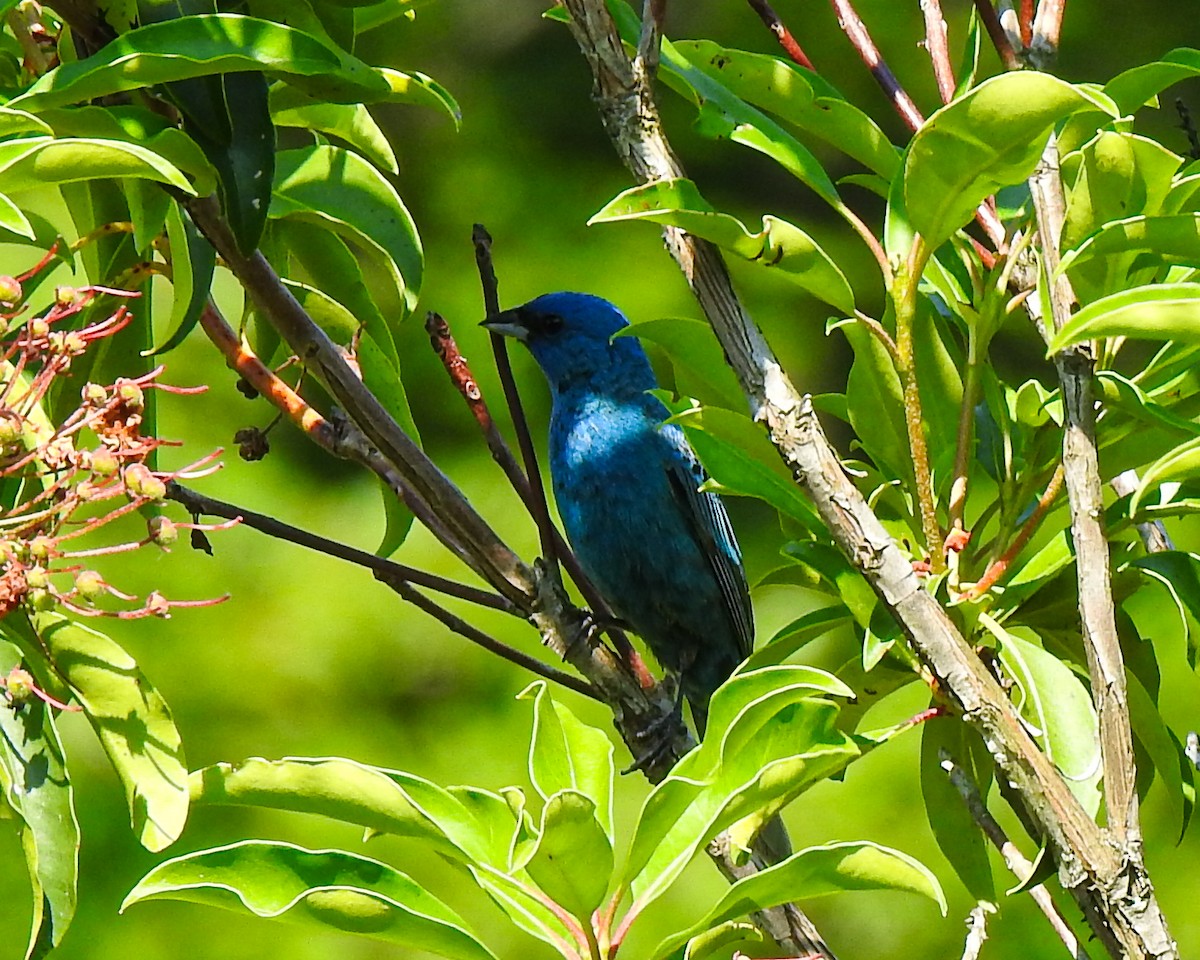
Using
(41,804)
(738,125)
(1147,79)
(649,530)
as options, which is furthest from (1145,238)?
(649,530)

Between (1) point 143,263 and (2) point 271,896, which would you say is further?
(1) point 143,263

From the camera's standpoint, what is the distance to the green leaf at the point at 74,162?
1.12 metres

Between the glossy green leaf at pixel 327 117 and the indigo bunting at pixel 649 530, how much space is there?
5.04 ft

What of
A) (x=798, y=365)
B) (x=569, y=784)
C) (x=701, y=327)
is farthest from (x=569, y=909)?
(x=798, y=365)

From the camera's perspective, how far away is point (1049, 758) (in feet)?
3.97

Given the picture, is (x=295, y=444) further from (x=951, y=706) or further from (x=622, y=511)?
(x=951, y=706)

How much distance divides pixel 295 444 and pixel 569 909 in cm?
339

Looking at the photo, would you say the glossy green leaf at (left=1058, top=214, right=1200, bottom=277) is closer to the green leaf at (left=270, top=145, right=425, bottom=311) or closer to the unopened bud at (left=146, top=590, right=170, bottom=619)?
the green leaf at (left=270, top=145, right=425, bottom=311)

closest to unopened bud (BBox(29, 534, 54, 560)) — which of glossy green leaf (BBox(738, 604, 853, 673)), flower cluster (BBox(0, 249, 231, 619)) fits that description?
flower cluster (BBox(0, 249, 231, 619))

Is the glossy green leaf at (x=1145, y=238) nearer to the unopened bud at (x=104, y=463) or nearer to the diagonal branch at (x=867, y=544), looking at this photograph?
the diagonal branch at (x=867, y=544)

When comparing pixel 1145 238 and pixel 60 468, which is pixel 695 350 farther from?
pixel 60 468

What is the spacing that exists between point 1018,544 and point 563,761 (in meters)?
0.45

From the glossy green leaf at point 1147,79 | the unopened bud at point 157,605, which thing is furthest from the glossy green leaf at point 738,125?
the unopened bud at point 157,605

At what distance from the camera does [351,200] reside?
60.0 inches
